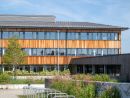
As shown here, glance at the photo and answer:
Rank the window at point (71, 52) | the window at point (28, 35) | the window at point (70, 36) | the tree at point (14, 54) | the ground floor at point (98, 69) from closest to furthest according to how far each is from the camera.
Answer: the ground floor at point (98, 69), the tree at point (14, 54), the window at point (28, 35), the window at point (71, 52), the window at point (70, 36)

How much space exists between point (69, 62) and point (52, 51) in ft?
11.9

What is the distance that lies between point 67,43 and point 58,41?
166cm

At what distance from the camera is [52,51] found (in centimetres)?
7712

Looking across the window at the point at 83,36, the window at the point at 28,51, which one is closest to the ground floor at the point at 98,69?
the window at the point at 83,36

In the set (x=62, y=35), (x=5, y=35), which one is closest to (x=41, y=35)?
(x=62, y=35)

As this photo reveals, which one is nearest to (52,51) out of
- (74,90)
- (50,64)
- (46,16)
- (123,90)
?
(50,64)

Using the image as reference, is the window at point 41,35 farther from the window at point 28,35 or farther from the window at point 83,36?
the window at point 83,36

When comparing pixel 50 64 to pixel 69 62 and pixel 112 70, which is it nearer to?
pixel 69 62

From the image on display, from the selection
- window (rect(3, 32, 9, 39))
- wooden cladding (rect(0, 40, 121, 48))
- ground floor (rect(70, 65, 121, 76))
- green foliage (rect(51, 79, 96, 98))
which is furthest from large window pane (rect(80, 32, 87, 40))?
green foliage (rect(51, 79, 96, 98))

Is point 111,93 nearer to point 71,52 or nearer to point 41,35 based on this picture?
point 41,35

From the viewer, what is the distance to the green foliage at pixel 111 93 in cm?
2090

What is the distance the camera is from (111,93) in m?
21.5

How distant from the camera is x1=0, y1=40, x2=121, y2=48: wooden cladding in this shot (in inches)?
3022

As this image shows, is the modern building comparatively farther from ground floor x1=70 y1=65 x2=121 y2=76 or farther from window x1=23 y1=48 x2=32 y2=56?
ground floor x1=70 y1=65 x2=121 y2=76
